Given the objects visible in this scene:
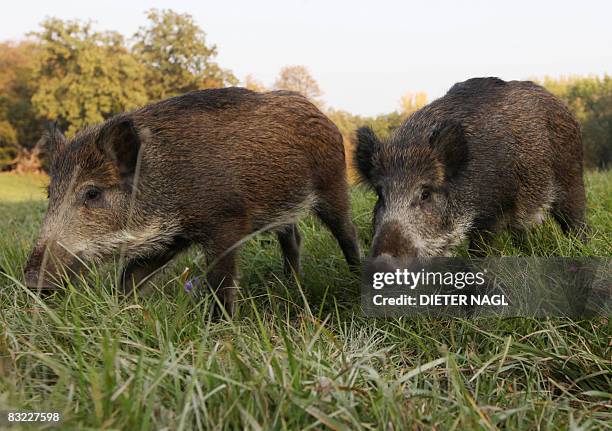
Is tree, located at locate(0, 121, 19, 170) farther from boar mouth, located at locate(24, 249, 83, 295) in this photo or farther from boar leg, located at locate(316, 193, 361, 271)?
boar mouth, located at locate(24, 249, 83, 295)

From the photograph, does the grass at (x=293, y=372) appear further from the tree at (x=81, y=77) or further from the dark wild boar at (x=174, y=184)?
the tree at (x=81, y=77)

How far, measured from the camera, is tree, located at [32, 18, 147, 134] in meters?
29.4

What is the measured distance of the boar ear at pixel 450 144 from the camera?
3.57m

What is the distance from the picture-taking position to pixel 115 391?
166cm

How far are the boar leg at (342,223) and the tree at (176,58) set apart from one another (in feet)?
89.7

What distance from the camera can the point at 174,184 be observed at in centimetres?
351

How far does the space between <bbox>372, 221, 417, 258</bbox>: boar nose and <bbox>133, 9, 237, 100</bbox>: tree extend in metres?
28.4

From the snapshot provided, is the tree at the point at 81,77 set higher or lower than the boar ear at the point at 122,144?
higher

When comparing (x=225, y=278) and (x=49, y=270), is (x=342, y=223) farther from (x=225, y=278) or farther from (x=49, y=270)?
(x=49, y=270)

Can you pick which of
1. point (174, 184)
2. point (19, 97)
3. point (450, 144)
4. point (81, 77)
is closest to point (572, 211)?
point (450, 144)

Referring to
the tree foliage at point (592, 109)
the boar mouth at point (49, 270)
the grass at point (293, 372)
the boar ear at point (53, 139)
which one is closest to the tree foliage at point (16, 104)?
the tree foliage at point (592, 109)

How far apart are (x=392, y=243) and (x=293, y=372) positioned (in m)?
1.52

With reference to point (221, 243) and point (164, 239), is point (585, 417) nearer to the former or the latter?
point (221, 243)

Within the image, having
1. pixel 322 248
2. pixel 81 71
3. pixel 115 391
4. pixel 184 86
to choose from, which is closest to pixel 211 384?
pixel 115 391
